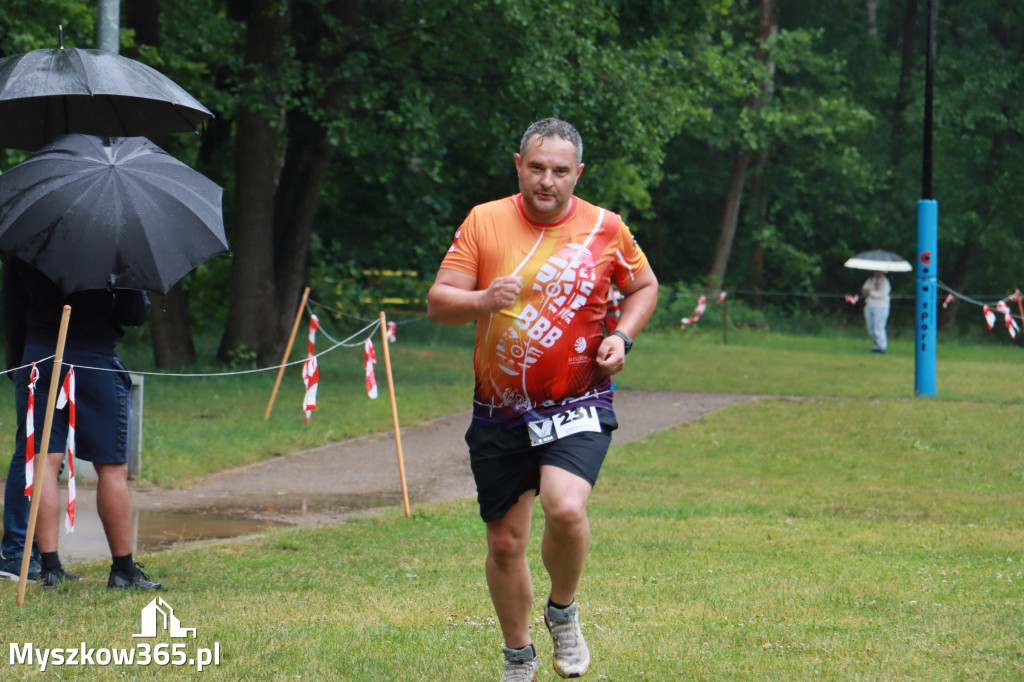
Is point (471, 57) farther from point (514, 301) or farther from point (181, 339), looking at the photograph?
point (514, 301)

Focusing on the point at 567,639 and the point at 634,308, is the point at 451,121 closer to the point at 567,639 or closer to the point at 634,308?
the point at 634,308

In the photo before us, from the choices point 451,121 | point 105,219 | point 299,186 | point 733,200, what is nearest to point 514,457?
point 105,219

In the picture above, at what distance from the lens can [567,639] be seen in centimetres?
467

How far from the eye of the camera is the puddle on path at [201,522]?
7.74 m

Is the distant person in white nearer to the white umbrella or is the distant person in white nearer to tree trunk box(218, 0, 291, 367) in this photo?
A: the white umbrella

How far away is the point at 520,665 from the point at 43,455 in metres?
2.78

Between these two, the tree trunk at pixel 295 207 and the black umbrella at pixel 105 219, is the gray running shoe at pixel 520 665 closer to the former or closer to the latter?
the black umbrella at pixel 105 219

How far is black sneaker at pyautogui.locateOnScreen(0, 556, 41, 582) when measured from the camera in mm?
6543

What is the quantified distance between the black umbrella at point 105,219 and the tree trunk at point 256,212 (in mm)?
11169

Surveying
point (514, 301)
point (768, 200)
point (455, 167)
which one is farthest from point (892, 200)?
point (514, 301)

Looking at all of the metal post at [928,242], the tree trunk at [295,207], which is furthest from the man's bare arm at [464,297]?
the tree trunk at [295,207]

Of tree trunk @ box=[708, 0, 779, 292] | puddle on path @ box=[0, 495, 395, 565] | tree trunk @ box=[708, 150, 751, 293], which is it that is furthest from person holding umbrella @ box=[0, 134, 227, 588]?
tree trunk @ box=[708, 150, 751, 293]

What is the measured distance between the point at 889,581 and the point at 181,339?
14.0m

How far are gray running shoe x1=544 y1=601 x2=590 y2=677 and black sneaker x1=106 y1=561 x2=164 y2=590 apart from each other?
8.26 feet
